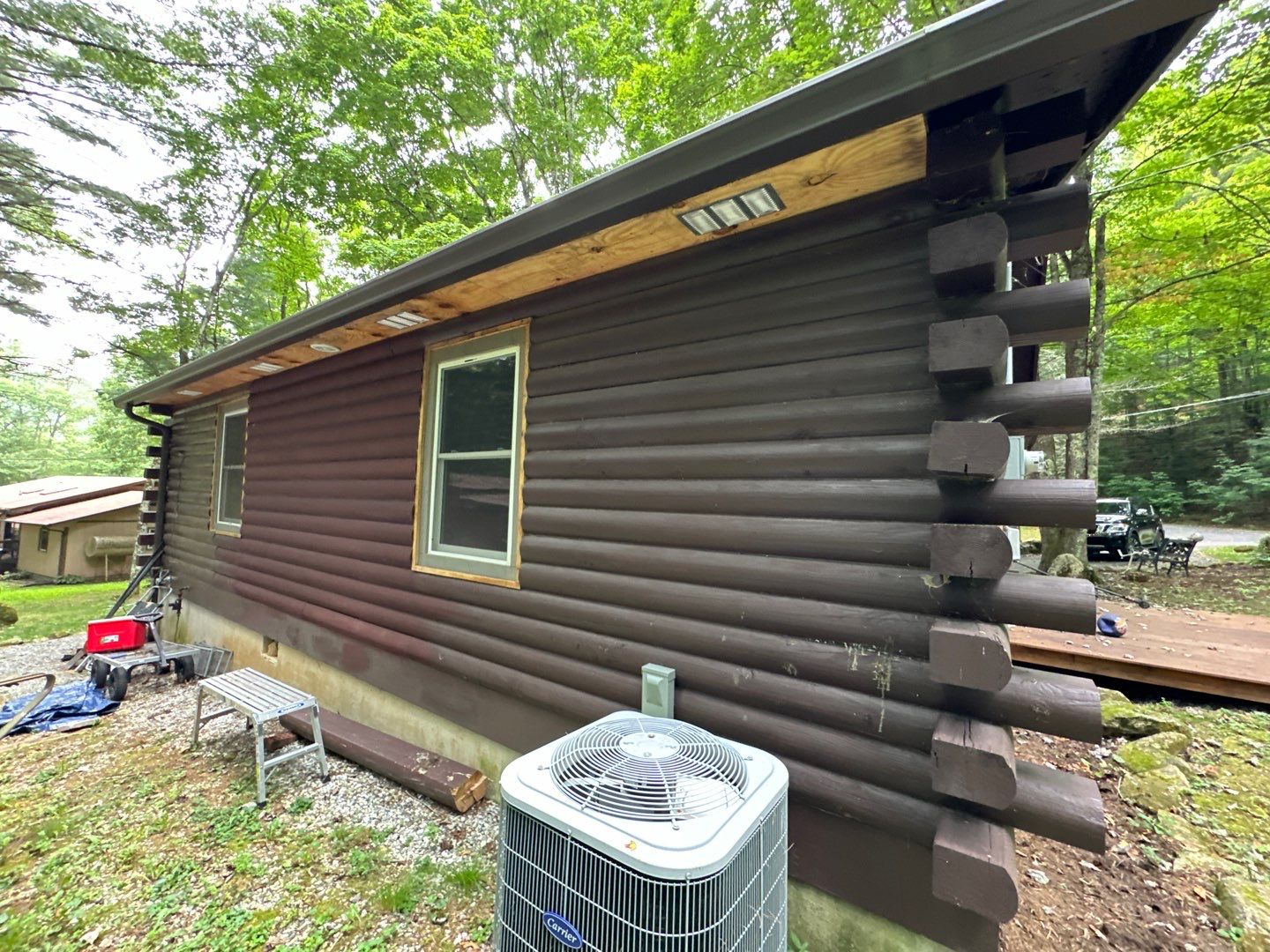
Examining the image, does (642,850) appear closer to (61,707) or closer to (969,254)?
(969,254)

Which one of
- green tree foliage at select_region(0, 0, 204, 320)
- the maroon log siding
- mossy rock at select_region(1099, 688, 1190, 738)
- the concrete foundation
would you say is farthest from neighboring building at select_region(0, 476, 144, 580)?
mossy rock at select_region(1099, 688, 1190, 738)

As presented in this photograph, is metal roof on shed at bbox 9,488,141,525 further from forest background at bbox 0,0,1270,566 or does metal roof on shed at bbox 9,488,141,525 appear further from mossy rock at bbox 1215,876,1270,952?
mossy rock at bbox 1215,876,1270,952

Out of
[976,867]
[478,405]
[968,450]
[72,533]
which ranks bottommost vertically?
[72,533]

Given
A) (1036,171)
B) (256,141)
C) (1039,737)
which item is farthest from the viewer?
(256,141)

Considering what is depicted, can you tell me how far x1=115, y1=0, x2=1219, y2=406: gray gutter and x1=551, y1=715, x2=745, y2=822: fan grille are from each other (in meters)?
1.92

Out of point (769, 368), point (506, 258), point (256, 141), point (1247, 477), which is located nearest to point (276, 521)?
point (506, 258)

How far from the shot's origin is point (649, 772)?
146 cm

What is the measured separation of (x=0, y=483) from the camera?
2688 centimetres

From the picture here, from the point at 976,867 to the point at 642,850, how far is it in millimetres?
1002

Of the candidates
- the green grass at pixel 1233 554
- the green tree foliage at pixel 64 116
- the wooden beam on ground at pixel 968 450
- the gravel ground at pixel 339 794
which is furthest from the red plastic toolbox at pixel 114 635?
the green grass at pixel 1233 554

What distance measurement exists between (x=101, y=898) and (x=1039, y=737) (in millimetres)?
5578

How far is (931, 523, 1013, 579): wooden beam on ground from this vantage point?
149 centimetres

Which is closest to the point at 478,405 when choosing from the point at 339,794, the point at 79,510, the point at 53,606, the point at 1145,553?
the point at 339,794

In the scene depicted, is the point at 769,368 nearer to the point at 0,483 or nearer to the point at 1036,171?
the point at 1036,171
